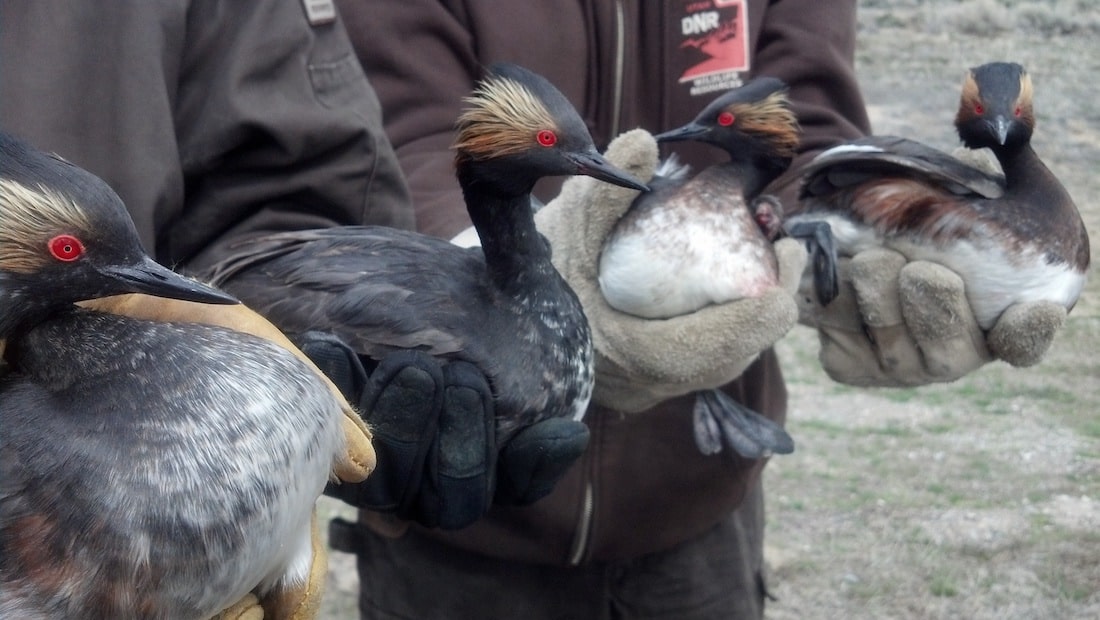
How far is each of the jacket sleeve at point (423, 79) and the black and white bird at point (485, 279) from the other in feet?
1.72

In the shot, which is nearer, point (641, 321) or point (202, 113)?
point (202, 113)

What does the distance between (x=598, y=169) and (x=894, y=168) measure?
4.10 feet

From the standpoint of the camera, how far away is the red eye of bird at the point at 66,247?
1.79 meters

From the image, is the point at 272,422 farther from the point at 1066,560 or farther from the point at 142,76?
the point at 1066,560

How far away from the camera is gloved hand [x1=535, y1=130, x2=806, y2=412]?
308 cm

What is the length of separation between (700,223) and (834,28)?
1.05 meters

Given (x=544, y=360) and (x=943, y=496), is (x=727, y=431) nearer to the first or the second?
(x=544, y=360)

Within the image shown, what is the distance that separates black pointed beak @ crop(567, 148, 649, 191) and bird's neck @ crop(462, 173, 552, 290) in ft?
0.55

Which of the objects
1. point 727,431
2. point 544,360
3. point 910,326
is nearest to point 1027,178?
point 910,326

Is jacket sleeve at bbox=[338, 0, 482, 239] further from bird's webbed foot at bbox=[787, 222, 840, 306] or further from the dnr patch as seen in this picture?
bird's webbed foot at bbox=[787, 222, 840, 306]

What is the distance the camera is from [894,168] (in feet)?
12.0

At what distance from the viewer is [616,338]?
10.4 ft

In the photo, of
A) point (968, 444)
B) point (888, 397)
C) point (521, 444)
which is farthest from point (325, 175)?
point (888, 397)

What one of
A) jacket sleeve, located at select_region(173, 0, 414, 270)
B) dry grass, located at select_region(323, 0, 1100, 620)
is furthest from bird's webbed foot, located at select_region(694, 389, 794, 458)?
dry grass, located at select_region(323, 0, 1100, 620)
